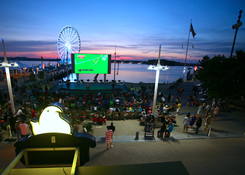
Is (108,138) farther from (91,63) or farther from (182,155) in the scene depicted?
(91,63)

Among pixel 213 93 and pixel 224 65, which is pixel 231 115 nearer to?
pixel 213 93

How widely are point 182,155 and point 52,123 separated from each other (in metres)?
7.20

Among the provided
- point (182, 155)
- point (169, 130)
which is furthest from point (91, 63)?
point (182, 155)

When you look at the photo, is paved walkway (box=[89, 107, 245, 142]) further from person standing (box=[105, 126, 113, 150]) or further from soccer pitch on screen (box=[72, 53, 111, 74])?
soccer pitch on screen (box=[72, 53, 111, 74])

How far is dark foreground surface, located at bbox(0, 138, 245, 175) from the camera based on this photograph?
650 centimetres

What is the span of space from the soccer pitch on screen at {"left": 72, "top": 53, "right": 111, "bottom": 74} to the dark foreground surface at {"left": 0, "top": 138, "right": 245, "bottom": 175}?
21.8 metres

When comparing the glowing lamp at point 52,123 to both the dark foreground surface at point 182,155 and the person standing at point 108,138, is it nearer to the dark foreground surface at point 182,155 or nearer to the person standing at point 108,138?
the dark foreground surface at point 182,155

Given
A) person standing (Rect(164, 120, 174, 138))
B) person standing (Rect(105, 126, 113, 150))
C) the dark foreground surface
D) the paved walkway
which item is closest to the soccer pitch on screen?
the paved walkway

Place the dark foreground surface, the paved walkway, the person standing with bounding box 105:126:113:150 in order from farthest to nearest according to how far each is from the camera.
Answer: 1. the paved walkway
2. the person standing with bounding box 105:126:113:150
3. the dark foreground surface

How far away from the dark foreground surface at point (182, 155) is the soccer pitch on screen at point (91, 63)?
2183 cm

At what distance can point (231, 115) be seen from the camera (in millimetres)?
14727

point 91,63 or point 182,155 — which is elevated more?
point 91,63

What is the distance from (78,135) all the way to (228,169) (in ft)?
24.2

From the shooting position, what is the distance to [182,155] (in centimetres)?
739
